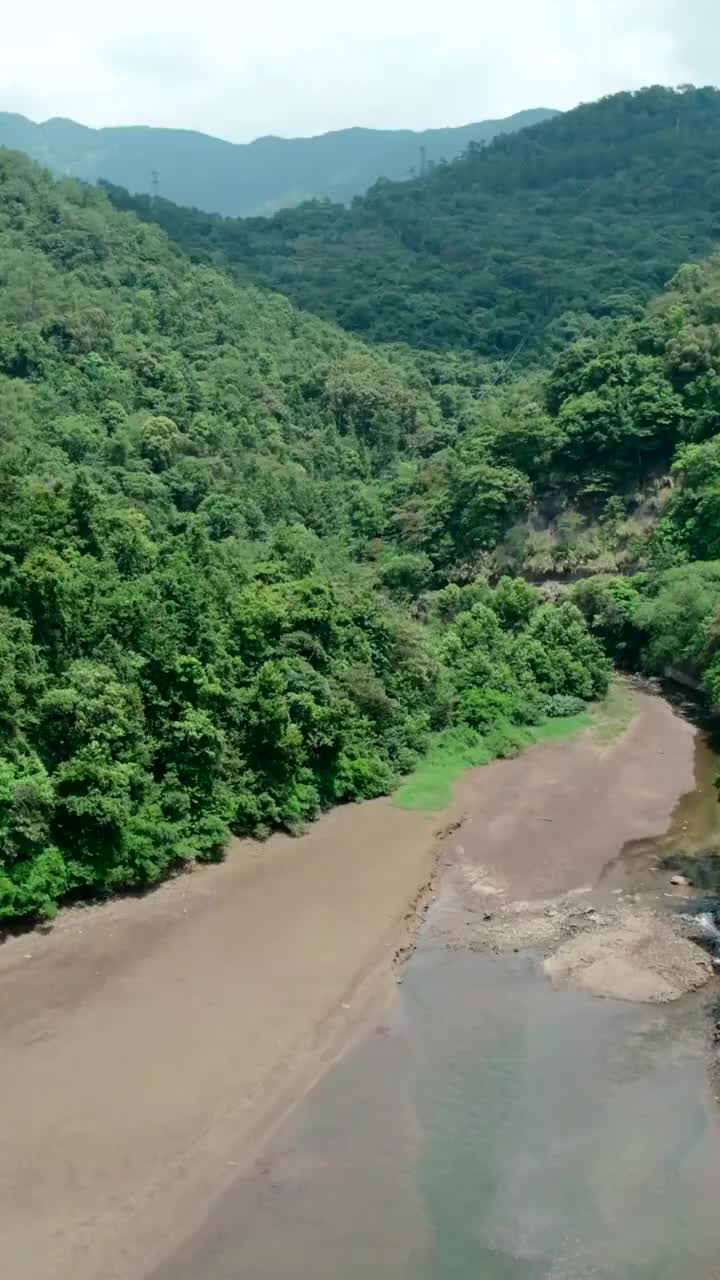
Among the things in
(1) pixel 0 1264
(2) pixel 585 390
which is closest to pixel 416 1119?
(1) pixel 0 1264

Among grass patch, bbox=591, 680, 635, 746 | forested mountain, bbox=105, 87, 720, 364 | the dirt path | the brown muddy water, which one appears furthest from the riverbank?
forested mountain, bbox=105, 87, 720, 364

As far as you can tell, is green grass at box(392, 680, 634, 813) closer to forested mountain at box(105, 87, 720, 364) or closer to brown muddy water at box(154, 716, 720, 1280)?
brown muddy water at box(154, 716, 720, 1280)

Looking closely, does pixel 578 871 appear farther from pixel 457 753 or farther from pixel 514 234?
pixel 514 234

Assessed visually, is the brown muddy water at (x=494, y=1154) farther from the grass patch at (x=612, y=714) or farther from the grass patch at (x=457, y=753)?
the grass patch at (x=612, y=714)

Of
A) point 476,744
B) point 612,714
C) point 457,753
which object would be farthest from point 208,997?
point 612,714

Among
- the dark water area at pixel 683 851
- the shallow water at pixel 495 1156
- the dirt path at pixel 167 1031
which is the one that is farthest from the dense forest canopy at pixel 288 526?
the shallow water at pixel 495 1156
